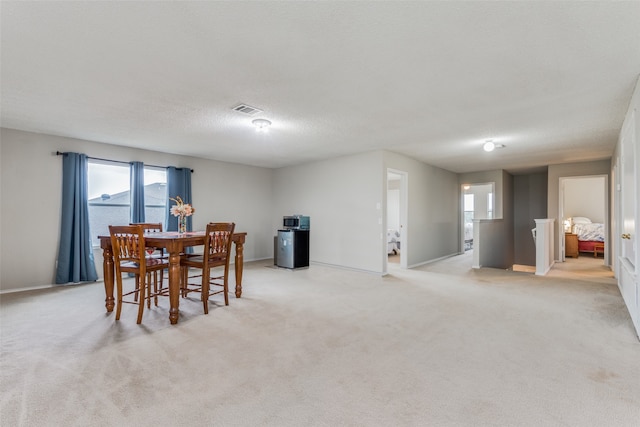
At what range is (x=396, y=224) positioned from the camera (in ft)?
33.4

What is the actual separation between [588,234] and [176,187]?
10.2 metres

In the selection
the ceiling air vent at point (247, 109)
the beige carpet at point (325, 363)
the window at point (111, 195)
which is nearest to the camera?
the beige carpet at point (325, 363)

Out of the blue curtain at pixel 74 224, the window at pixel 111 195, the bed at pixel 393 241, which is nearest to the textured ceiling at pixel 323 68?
the blue curtain at pixel 74 224

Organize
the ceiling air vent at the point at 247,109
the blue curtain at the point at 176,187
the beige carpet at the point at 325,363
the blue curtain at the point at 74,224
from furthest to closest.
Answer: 1. the blue curtain at the point at 176,187
2. the blue curtain at the point at 74,224
3. the ceiling air vent at the point at 247,109
4. the beige carpet at the point at 325,363

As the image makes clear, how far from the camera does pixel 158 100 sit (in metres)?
3.17

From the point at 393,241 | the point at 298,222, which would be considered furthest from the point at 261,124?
the point at 393,241

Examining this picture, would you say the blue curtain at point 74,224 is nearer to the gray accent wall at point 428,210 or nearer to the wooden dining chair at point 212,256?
the wooden dining chair at point 212,256

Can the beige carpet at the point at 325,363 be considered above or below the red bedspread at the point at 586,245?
below

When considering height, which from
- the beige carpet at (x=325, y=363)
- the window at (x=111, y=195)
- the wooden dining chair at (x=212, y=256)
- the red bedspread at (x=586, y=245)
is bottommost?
the beige carpet at (x=325, y=363)

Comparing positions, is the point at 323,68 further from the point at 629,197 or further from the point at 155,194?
the point at 155,194

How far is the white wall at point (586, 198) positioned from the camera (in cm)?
890

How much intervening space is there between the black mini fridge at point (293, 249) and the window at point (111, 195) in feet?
8.09

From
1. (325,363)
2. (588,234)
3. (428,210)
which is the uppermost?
(428,210)

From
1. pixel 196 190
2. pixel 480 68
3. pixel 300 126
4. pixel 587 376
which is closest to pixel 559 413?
pixel 587 376
